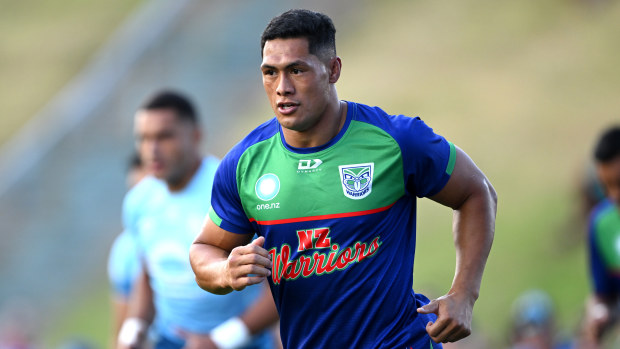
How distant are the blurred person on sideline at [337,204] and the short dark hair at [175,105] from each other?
8.97 feet

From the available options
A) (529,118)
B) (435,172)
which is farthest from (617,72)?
(435,172)

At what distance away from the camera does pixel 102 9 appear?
23.1m

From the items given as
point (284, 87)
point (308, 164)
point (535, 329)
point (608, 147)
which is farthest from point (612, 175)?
point (284, 87)

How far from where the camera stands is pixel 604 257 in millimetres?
7867

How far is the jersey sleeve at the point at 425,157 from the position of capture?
421cm

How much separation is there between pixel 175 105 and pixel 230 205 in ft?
9.19

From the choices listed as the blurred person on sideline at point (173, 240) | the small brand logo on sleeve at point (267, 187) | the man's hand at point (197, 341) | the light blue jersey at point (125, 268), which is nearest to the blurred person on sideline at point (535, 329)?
the blurred person on sideline at point (173, 240)

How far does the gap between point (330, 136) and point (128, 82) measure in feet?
46.0

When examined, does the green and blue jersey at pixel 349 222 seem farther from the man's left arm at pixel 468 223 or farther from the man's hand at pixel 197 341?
the man's hand at pixel 197 341

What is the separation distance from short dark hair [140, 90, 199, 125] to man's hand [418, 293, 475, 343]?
3484 mm

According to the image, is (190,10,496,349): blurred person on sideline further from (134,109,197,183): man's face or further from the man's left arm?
(134,109,197,183): man's face

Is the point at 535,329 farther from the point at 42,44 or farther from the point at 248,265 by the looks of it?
the point at 42,44

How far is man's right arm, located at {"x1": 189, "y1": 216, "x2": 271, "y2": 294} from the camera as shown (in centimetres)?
387

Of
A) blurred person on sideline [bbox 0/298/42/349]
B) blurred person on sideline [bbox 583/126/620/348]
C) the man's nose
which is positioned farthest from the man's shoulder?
blurred person on sideline [bbox 0/298/42/349]
